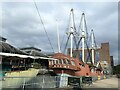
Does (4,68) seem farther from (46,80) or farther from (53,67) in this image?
(53,67)

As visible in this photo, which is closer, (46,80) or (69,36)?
(46,80)

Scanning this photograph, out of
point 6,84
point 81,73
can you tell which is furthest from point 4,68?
point 81,73

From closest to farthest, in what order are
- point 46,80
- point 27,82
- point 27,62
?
1. point 27,82
2. point 46,80
3. point 27,62

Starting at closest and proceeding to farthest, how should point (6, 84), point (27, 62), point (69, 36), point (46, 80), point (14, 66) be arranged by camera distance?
point (6, 84)
point (46, 80)
point (14, 66)
point (27, 62)
point (69, 36)

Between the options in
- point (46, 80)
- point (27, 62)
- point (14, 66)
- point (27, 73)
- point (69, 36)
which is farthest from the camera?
point (69, 36)

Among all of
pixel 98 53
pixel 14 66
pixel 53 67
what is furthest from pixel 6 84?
pixel 98 53

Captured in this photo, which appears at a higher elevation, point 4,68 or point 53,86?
point 4,68

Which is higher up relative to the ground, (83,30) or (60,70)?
(83,30)

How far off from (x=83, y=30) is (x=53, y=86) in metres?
40.0

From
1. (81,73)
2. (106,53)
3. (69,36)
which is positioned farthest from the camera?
(106,53)

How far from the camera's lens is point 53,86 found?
870 inches

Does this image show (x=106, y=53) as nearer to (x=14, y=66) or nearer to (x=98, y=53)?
(x=98, y=53)

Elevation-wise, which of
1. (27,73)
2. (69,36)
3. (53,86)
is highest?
(69,36)

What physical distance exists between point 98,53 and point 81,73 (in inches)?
3036
